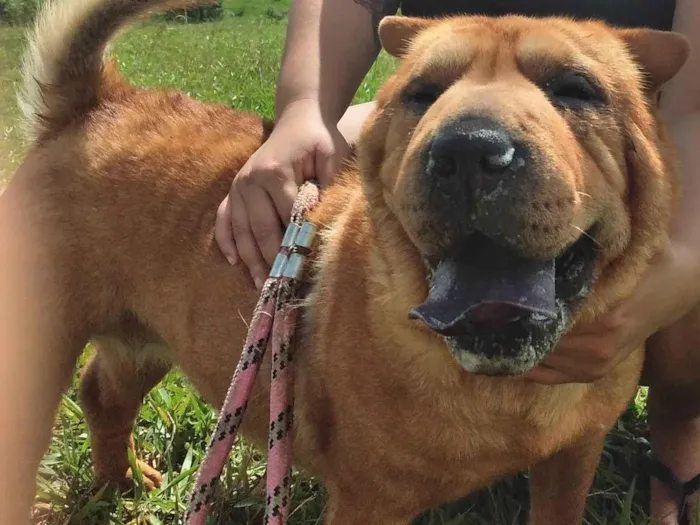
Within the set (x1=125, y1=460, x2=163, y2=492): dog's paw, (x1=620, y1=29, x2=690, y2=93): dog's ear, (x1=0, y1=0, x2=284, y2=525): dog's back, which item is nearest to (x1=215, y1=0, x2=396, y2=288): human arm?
(x1=0, y1=0, x2=284, y2=525): dog's back

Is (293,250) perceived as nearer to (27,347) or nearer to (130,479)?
(27,347)

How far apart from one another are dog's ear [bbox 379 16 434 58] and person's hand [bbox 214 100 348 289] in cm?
35

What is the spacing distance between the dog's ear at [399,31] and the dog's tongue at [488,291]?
2.37 feet

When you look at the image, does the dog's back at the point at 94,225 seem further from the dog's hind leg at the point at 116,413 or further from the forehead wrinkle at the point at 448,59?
the forehead wrinkle at the point at 448,59

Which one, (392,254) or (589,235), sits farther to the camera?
(392,254)

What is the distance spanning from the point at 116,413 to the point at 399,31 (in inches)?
62.2

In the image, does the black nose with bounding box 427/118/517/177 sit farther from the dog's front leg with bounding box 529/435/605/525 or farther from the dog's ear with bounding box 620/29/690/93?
the dog's front leg with bounding box 529/435/605/525

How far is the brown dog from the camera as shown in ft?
4.25

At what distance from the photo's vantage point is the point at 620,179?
1.44m

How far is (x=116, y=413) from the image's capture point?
8.23ft

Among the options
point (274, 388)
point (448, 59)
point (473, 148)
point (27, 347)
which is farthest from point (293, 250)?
point (27, 347)

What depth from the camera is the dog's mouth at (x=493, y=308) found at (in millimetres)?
1276

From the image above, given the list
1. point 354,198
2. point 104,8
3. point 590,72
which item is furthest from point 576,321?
point 104,8

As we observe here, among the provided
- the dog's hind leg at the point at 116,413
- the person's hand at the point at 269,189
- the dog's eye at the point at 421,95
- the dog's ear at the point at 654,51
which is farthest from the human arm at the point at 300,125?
the dog's ear at the point at 654,51
